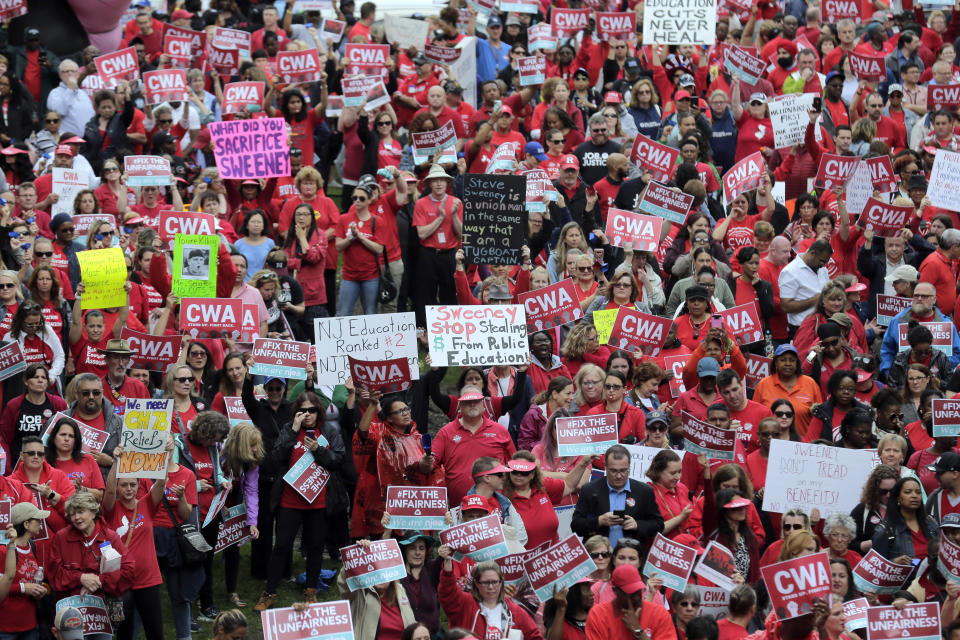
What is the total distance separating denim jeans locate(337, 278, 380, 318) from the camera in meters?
17.6

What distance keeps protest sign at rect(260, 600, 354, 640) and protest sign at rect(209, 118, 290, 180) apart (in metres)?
9.08

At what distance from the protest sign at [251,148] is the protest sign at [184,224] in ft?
6.17

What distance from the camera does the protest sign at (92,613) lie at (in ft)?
39.1

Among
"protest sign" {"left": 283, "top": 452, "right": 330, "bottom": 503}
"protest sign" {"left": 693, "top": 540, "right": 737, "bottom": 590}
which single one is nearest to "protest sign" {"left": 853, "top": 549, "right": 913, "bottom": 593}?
"protest sign" {"left": 693, "top": 540, "right": 737, "bottom": 590}

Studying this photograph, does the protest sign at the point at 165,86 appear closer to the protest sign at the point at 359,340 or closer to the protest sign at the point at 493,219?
the protest sign at the point at 493,219

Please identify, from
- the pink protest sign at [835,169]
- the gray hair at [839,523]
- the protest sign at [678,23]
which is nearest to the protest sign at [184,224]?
the pink protest sign at [835,169]

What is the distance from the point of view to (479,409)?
43.4 feet

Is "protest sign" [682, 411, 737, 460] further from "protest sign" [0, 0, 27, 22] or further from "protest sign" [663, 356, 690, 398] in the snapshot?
"protest sign" [0, 0, 27, 22]

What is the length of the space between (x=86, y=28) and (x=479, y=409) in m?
13.5

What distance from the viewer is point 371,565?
37.3 feet

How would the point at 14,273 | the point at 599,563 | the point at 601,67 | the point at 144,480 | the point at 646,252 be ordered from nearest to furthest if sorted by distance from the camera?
the point at 599,563 < the point at 144,480 < the point at 14,273 < the point at 646,252 < the point at 601,67

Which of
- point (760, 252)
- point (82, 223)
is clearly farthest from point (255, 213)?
point (760, 252)

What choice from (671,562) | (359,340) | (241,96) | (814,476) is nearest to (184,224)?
(359,340)

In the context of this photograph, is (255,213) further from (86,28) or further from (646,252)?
(86,28)
